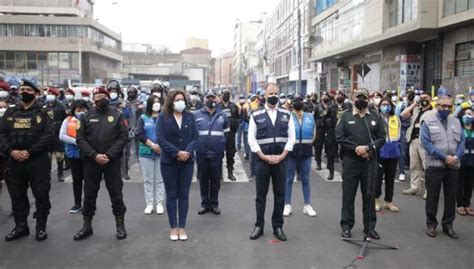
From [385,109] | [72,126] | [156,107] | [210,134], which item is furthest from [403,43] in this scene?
[72,126]

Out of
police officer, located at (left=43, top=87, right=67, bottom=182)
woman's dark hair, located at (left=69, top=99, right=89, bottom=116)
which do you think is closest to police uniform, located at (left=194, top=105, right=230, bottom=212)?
woman's dark hair, located at (left=69, top=99, right=89, bottom=116)

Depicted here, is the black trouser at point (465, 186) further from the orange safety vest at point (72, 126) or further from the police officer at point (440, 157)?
the orange safety vest at point (72, 126)

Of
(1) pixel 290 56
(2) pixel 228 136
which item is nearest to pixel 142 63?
(1) pixel 290 56

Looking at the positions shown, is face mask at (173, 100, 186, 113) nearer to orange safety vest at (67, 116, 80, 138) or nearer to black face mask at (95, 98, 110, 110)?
black face mask at (95, 98, 110, 110)

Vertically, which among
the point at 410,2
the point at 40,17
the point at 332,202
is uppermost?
the point at 40,17

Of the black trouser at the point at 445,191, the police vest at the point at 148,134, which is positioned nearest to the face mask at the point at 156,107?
the police vest at the point at 148,134

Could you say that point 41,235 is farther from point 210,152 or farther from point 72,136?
point 210,152

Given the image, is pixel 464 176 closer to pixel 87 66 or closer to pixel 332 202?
pixel 332 202

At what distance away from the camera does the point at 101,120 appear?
6.84 m

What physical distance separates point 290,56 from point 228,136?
5059 centimetres

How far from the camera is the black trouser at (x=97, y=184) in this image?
22.4ft

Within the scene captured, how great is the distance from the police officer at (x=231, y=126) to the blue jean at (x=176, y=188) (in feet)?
15.3

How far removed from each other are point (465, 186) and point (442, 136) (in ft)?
6.58

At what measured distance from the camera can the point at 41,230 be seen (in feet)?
22.3
